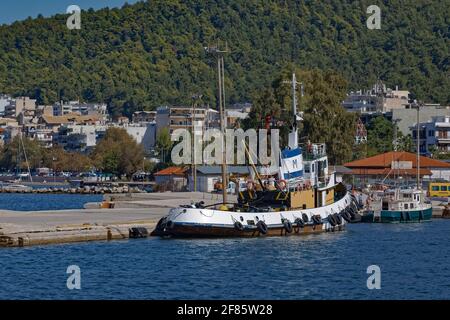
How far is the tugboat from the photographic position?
198 feet

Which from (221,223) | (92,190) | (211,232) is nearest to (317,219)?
(221,223)

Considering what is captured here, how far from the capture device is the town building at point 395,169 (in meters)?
104

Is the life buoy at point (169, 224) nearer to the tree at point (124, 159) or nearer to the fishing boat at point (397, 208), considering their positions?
the fishing boat at point (397, 208)

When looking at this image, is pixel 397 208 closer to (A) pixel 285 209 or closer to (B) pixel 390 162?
(A) pixel 285 209

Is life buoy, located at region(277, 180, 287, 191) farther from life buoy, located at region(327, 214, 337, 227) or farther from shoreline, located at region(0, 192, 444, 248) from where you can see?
shoreline, located at region(0, 192, 444, 248)

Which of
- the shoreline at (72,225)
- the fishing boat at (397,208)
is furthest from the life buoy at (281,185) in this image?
the fishing boat at (397,208)

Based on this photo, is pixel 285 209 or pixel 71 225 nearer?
pixel 71 225

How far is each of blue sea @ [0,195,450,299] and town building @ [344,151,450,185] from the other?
39288 millimetres

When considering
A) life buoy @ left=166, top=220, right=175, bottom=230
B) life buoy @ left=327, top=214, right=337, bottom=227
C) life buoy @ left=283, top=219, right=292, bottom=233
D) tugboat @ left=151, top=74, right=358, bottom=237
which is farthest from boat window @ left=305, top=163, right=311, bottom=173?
life buoy @ left=166, top=220, right=175, bottom=230

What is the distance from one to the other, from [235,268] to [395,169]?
56805mm

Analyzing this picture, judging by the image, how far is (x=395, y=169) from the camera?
10312cm
